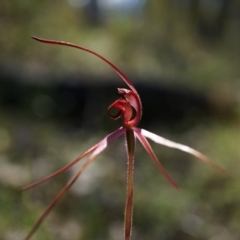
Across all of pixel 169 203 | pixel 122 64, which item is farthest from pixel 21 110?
pixel 122 64

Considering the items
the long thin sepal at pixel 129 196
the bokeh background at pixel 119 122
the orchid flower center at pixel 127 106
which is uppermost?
the orchid flower center at pixel 127 106

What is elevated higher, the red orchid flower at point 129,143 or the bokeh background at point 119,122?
the red orchid flower at point 129,143

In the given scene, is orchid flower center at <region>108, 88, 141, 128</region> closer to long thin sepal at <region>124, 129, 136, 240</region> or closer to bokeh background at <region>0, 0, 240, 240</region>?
long thin sepal at <region>124, 129, 136, 240</region>

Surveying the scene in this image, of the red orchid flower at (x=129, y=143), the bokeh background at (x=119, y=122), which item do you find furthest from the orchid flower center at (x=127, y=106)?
the bokeh background at (x=119, y=122)

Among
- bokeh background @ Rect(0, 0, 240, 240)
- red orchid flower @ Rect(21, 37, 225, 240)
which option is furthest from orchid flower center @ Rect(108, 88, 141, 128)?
bokeh background @ Rect(0, 0, 240, 240)

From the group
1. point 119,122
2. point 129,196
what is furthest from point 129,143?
point 119,122

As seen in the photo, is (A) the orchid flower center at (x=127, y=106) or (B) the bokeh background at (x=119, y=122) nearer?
(A) the orchid flower center at (x=127, y=106)

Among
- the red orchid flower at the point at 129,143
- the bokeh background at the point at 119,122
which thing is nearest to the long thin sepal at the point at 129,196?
the red orchid flower at the point at 129,143

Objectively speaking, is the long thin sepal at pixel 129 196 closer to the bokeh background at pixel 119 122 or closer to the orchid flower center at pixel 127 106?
the orchid flower center at pixel 127 106

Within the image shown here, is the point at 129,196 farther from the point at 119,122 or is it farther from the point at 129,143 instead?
the point at 119,122
